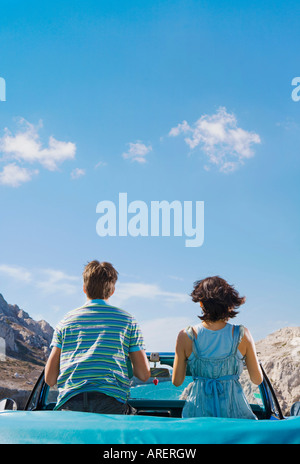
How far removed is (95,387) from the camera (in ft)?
10.5

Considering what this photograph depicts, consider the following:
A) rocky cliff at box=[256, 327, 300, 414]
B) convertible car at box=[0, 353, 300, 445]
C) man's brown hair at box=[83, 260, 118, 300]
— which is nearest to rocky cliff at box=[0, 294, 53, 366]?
rocky cliff at box=[256, 327, 300, 414]

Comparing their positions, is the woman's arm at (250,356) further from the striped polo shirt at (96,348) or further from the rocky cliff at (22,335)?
the rocky cliff at (22,335)

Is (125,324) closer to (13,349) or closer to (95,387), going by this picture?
(95,387)

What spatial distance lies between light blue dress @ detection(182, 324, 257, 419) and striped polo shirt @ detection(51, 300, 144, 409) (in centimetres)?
44

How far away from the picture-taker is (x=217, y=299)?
344 centimetres

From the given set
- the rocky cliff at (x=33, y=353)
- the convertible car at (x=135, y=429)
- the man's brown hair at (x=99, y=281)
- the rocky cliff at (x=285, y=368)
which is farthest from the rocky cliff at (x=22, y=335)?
the convertible car at (x=135, y=429)

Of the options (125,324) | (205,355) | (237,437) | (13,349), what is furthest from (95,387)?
(13,349)

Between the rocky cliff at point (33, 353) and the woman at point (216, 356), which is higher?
the rocky cliff at point (33, 353)

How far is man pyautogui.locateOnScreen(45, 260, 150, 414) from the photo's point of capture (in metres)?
3.21

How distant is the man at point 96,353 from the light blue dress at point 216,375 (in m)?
0.37

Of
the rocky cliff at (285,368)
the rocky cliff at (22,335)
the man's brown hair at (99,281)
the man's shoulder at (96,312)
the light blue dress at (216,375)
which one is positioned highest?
the rocky cliff at (22,335)

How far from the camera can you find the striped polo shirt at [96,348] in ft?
10.6

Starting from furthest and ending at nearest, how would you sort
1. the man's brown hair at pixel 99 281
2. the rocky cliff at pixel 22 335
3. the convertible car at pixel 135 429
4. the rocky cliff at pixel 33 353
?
1. the rocky cliff at pixel 22 335
2. the rocky cliff at pixel 33 353
3. the man's brown hair at pixel 99 281
4. the convertible car at pixel 135 429

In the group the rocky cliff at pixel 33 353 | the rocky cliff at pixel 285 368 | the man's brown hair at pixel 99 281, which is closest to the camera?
the man's brown hair at pixel 99 281
